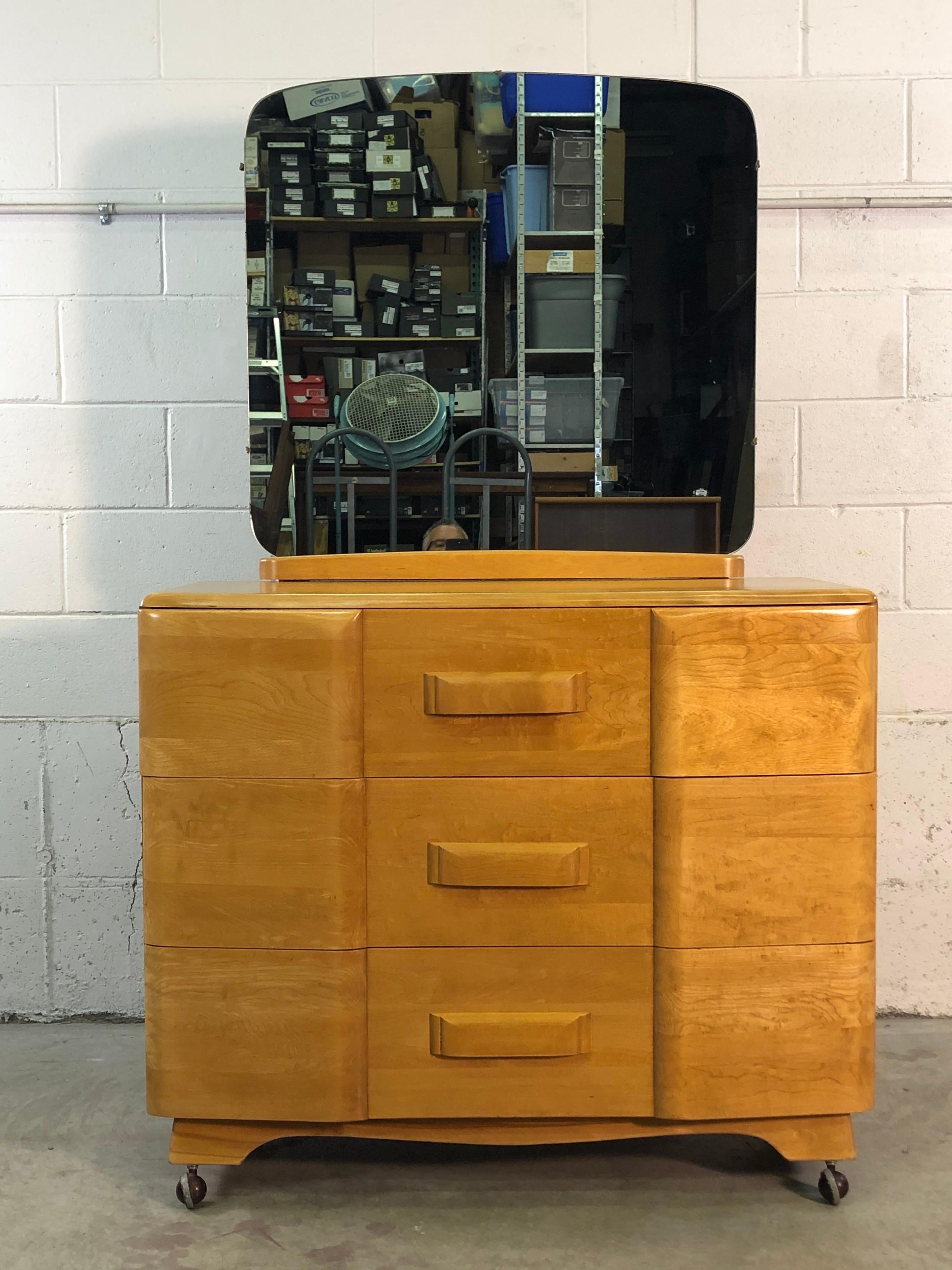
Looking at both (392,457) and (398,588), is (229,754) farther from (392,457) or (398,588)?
(392,457)

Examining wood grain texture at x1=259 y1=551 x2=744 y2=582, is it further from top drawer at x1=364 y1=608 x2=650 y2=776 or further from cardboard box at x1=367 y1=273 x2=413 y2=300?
cardboard box at x1=367 y1=273 x2=413 y2=300

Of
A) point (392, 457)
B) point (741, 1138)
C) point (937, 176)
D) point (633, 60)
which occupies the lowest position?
point (741, 1138)

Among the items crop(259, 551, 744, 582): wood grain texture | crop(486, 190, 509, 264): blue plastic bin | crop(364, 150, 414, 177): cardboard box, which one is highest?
crop(364, 150, 414, 177): cardboard box

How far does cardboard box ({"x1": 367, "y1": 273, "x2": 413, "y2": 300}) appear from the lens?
1.61m

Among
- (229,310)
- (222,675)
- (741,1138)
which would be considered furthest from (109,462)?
(741,1138)

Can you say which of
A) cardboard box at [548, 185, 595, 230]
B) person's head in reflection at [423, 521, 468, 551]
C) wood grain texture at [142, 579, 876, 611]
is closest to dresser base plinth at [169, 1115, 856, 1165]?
wood grain texture at [142, 579, 876, 611]

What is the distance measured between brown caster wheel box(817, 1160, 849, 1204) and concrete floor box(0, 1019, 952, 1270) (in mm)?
14

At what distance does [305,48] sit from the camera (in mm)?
1823

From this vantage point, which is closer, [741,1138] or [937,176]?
[741,1138]

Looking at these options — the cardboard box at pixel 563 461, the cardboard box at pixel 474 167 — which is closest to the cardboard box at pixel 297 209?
the cardboard box at pixel 474 167

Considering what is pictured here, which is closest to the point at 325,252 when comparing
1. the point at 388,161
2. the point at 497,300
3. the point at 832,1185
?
the point at 388,161

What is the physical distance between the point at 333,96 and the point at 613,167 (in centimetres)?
45

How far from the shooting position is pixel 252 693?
1.27m

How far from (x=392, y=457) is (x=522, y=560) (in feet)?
1.07
